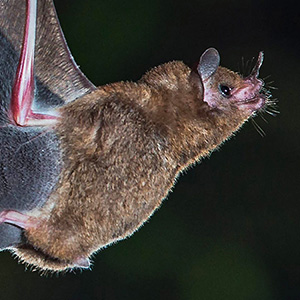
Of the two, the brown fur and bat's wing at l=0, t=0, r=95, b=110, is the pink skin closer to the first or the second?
the brown fur

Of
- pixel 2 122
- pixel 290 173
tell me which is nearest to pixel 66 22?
pixel 290 173

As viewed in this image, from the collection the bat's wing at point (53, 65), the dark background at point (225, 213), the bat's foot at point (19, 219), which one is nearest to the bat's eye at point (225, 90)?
the bat's wing at point (53, 65)

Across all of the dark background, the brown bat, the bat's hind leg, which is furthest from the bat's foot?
the dark background

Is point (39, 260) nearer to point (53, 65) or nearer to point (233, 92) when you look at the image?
point (53, 65)

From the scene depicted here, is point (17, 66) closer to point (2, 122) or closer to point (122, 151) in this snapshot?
point (2, 122)

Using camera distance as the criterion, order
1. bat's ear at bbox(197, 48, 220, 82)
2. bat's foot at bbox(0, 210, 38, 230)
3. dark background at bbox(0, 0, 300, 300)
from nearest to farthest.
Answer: bat's ear at bbox(197, 48, 220, 82) → bat's foot at bbox(0, 210, 38, 230) → dark background at bbox(0, 0, 300, 300)

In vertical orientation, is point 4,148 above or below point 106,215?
above
